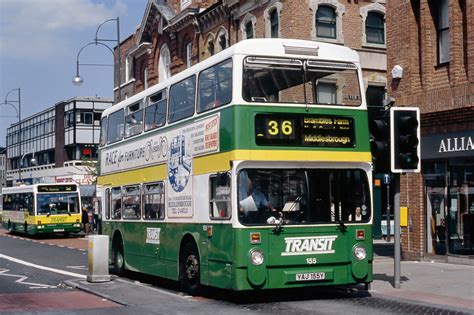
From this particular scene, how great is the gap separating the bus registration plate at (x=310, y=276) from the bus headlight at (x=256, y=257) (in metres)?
0.74

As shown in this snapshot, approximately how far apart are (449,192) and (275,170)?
27.5ft

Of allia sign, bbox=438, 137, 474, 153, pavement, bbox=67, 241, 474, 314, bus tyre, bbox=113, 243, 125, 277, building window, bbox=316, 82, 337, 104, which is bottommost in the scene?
pavement, bbox=67, 241, 474, 314

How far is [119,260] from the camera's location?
19.5 m

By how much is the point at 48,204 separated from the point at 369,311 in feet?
104

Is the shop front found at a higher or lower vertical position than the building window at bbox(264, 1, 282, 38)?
lower

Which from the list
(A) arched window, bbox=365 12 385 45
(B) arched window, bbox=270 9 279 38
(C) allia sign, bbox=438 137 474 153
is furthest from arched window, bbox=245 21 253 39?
(C) allia sign, bbox=438 137 474 153

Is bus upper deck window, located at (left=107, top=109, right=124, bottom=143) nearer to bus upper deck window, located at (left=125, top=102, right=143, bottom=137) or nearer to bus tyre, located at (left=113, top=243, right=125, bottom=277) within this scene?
bus upper deck window, located at (left=125, top=102, right=143, bottom=137)

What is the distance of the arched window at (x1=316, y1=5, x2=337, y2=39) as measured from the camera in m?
33.5

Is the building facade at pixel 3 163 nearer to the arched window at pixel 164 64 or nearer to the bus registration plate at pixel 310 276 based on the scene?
the arched window at pixel 164 64

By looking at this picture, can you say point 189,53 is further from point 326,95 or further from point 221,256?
point 221,256

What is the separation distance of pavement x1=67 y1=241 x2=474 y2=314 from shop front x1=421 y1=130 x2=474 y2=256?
735mm

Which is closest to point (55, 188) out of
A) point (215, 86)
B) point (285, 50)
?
point (215, 86)

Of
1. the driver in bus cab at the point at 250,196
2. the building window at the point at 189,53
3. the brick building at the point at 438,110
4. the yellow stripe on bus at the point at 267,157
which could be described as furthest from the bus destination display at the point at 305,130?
the building window at the point at 189,53

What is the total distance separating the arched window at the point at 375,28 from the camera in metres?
34.9
